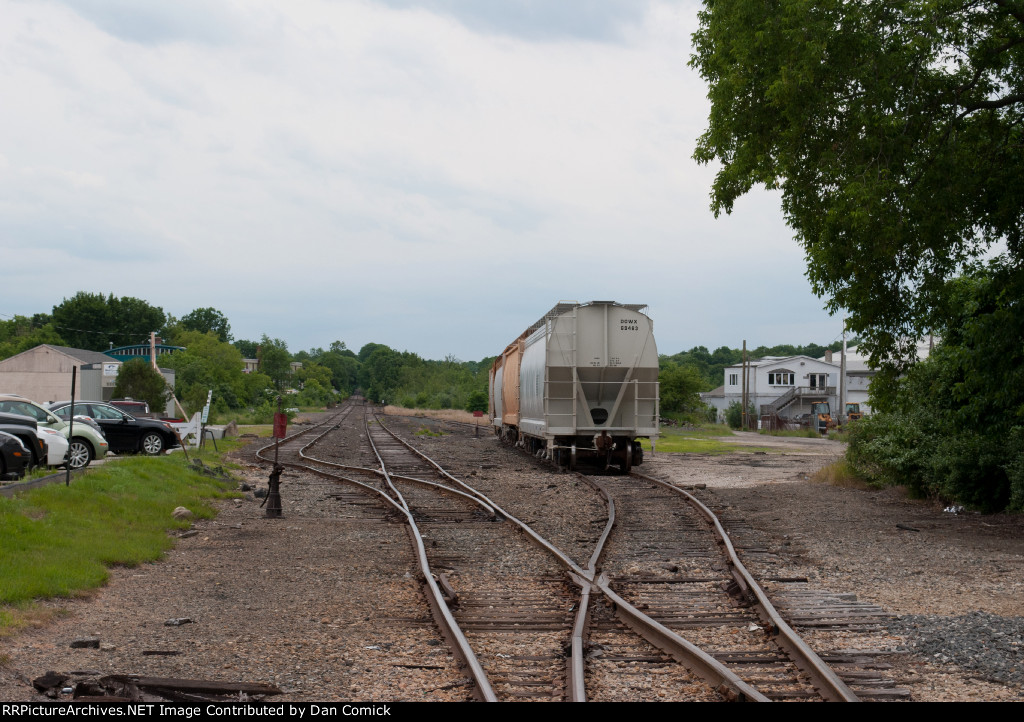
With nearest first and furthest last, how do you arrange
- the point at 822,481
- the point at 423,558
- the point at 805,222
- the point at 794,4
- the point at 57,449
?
1. the point at 423,558
2. the point at 794,4
3. the point at 805,222
4. the point at 57,449
5. the point at 822,481

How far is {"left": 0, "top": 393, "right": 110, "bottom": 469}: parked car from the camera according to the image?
20.0m

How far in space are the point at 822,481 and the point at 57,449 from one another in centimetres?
1751

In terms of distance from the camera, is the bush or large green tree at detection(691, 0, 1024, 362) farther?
the bush

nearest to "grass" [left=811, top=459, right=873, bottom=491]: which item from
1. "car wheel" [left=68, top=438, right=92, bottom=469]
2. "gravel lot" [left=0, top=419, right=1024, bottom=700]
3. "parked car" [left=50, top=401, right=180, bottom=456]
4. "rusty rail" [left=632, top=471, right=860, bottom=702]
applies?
"gravel lot" [left=0, top=419, right=1024, bottom=700]

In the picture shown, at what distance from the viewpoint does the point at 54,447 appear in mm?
18969

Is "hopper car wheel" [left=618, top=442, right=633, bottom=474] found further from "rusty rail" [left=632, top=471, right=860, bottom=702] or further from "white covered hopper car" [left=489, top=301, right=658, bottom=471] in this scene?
"rusty rail" [left=632, top=471, right=860, bottom=702]

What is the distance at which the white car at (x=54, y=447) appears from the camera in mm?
18891

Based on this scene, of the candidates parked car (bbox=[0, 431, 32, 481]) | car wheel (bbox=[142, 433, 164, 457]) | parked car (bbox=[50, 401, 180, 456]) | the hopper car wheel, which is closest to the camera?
parked car (bbox=[0, 431, 32, 481])

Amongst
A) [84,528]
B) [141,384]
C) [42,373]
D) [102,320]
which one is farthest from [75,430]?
[102,320]

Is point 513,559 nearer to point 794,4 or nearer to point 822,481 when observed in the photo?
point 794,4

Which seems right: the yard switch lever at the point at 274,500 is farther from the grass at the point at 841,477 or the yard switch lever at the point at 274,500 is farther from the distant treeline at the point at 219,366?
the distant treeline at the point at 219,366

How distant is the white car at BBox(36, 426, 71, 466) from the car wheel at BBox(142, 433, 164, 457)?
5.69m

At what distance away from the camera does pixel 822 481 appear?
70.7ft

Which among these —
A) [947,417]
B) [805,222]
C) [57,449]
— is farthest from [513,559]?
[57,449]
